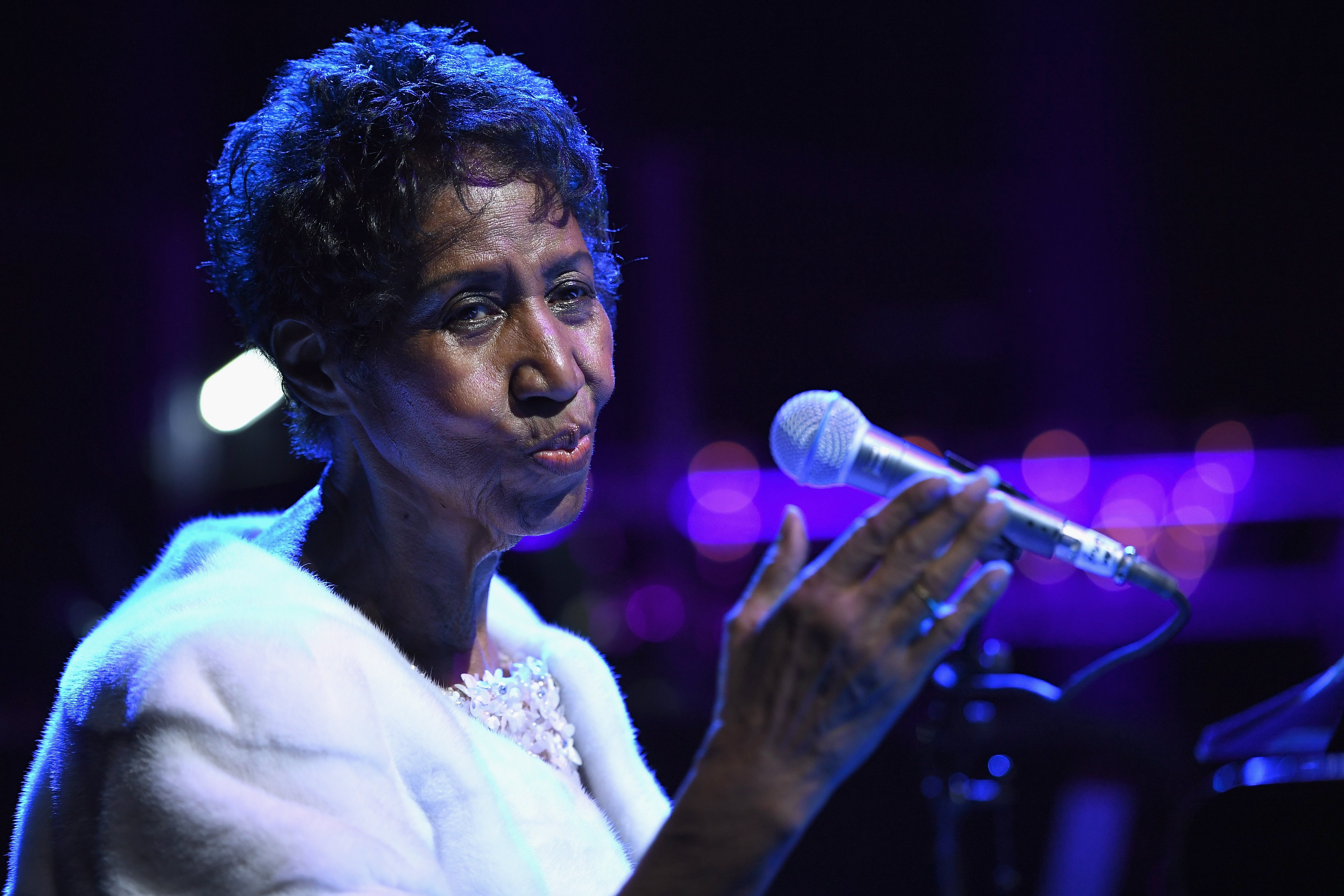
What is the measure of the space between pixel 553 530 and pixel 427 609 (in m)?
0.28

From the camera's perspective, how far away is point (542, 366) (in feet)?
4.54

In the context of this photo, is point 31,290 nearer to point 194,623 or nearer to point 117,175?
point 117,175

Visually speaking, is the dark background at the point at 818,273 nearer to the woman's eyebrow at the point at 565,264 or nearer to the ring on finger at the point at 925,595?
the woman's eyebrow at the point at 565,264

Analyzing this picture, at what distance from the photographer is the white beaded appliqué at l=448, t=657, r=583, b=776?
159 centimetres

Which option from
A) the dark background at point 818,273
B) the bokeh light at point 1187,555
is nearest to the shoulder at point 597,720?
the dark background at point 818,273

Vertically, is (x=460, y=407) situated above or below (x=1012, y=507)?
below

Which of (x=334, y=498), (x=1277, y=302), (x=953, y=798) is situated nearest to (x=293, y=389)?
(x=334, y=498)

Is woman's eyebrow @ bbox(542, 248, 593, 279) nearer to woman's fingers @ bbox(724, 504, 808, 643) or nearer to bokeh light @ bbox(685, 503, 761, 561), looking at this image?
woman's fingers @ bbox(724, 504, 808, 643)

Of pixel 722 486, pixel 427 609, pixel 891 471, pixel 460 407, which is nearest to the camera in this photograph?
pixel 891 471

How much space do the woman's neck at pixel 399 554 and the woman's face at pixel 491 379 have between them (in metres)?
0.07

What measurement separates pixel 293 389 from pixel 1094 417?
21.2ft

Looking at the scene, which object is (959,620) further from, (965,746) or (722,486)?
(722,486)

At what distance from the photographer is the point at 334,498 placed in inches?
63.4

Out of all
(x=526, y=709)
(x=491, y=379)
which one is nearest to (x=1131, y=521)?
(x=526, y=709)
